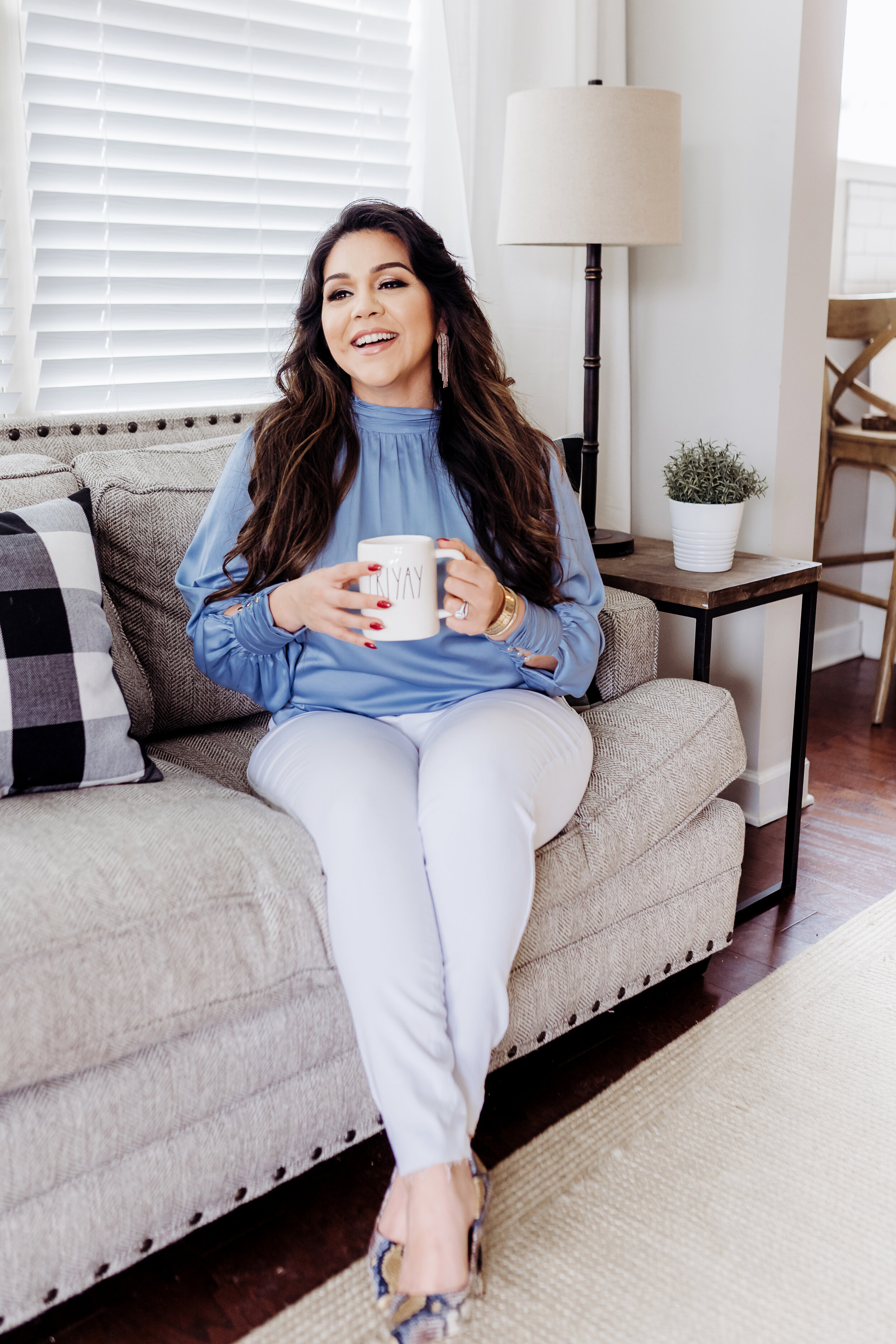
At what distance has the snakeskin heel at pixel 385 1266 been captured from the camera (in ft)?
3.59

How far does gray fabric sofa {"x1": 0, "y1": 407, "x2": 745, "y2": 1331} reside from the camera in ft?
3.34

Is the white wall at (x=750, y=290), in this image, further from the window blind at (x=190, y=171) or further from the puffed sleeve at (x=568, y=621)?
the puffed sleeve at (x=568, y=621)

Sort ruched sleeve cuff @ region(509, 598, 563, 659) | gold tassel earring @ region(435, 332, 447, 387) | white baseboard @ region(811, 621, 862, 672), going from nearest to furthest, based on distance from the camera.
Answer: ruched sleeve cuff @ region(509, 598, 563, 659) < gold tassel earring @ region(435, 332, 447, 387) < white baseboard @ region(811, 621, 862, 672)

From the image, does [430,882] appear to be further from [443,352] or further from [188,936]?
[443,352]

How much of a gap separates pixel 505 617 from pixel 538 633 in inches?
2.6

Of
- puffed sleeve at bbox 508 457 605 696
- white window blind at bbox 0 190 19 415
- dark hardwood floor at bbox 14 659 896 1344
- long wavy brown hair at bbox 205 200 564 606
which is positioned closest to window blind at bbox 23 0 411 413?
white window blind at bbox 0 190 19 415

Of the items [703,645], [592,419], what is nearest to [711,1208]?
[703,645]

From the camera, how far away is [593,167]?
1.92 meters

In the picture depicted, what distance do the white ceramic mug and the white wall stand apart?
1273 mm

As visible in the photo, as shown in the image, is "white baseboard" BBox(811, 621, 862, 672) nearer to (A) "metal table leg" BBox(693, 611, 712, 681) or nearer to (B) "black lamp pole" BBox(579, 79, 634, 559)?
(B) "black lamp pole" BBox(579, 79, 634, 559)

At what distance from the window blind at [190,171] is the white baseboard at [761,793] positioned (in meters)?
1.24

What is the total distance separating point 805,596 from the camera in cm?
202

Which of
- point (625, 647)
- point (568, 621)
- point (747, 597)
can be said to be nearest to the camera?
point (568, 621)

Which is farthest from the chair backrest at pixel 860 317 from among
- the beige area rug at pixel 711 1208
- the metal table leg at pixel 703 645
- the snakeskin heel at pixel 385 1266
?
the snakeskin heel at pixel 385 1266
